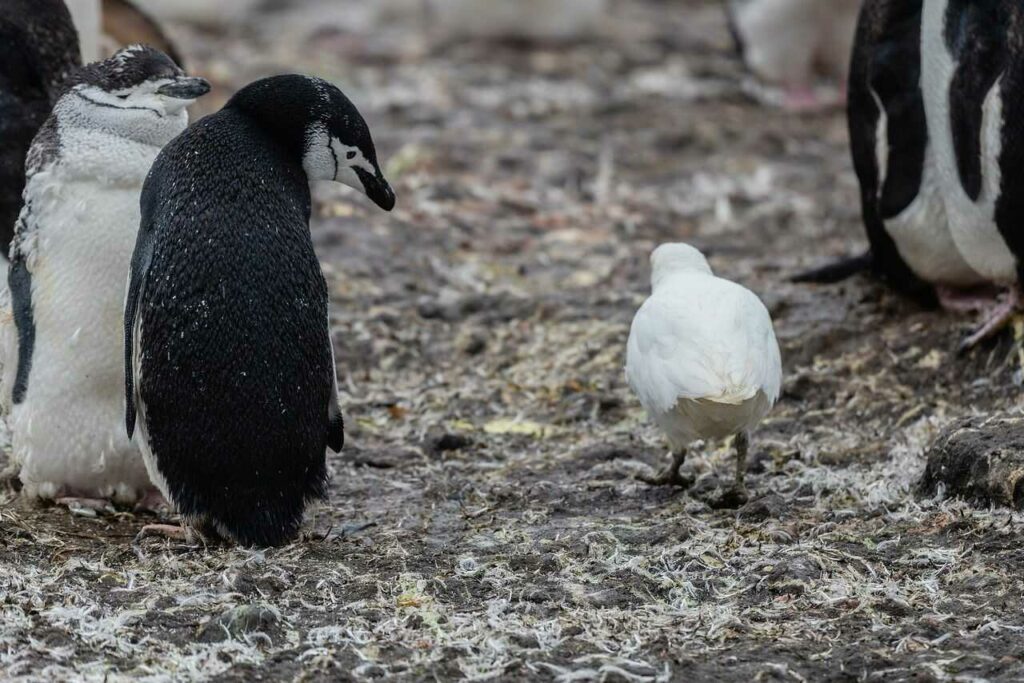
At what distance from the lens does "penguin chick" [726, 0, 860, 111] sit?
9.86 m

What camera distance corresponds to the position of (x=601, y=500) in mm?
4293

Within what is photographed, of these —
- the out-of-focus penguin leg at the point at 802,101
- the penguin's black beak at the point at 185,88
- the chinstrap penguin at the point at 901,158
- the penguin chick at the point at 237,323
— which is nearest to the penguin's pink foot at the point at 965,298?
the chinstrap penguin at the point at 901,158

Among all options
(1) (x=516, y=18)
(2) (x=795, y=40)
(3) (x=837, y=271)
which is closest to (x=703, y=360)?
(3) (x=837, y=271)

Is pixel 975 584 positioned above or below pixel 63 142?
below

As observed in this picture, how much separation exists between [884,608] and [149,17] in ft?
15.3

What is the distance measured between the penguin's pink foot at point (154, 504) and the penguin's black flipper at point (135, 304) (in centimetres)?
41

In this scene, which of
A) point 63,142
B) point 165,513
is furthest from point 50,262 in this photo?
point 165,513

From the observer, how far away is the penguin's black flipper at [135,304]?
368cm

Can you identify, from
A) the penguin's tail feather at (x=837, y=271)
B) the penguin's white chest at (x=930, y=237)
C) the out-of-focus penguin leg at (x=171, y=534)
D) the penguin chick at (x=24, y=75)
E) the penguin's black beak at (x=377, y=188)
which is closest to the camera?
the out-of-focus penguin leg at (x=171, y=534)

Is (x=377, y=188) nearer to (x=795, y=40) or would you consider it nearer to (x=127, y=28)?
(x=127, y=28)

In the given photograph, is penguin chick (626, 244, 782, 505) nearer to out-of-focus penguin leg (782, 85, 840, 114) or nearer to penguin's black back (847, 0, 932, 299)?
penguin's black back (847, 0, 932, 299)

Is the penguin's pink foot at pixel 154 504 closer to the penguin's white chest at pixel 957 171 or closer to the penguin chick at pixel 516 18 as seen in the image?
the penguin's white chest at pixel 957 171

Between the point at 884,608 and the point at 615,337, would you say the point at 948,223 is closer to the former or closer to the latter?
the point at 615,337

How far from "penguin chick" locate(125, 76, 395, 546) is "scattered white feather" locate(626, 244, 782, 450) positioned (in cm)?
77
